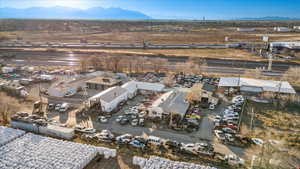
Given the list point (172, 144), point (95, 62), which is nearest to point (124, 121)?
point (172, 144)

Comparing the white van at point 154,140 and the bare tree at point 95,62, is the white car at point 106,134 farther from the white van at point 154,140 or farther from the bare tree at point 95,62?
the bare tree at point 95,62

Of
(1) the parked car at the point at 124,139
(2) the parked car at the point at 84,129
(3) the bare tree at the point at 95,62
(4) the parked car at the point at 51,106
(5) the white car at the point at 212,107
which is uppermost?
(3) the bare tree at the point at 95,62

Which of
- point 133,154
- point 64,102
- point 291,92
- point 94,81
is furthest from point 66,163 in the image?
point 291,92

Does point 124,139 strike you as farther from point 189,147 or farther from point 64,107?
point 64,107

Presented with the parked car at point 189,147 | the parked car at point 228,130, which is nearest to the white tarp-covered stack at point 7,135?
the parked car at point 189,147

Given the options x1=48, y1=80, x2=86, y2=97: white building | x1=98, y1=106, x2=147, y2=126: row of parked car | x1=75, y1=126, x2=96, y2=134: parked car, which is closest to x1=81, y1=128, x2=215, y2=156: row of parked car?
x1=75, y1=126, x2=96, y2=134: parked car

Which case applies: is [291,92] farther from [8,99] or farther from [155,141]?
[8,99]

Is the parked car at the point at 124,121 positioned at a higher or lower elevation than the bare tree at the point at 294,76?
lower
